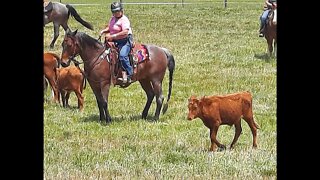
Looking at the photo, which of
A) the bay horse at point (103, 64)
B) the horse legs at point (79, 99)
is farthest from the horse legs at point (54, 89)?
the bay horse at point (103, 64)

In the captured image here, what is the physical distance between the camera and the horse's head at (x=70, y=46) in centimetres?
743

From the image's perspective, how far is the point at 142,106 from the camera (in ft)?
28.7

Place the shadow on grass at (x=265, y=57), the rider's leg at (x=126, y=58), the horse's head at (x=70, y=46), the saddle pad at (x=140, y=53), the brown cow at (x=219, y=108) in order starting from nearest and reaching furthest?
the brown cow at (x=219, y=108), the horse's head at (x=70, y=46), the rider's leg at (x=126, y=58), the saddle pad at (x=140, y=53), the shadow on grass at (x=265, y=57)

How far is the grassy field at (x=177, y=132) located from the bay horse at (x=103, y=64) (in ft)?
1.00

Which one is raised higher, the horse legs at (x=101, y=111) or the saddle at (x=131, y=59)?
the saddle at (x=131, y=59)

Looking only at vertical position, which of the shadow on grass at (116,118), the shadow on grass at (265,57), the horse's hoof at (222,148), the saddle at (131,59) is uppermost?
the saddle at (131,59)

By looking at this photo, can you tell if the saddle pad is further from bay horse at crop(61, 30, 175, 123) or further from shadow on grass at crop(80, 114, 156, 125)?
shadow on grass at crop(80, 114, 156, 125)

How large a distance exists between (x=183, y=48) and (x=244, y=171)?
10.5 metres

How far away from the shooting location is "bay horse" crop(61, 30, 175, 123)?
7.50 metres

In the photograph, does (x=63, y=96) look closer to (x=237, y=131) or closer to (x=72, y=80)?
(x=72, y=80)

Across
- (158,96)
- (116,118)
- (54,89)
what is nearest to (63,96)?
(54,89)

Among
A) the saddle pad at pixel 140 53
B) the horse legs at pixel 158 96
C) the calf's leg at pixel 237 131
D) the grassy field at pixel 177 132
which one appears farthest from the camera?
the horse legs at pixel 158 96

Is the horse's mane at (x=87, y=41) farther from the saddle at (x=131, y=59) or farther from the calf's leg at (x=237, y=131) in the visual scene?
the calf's leg at (x=237, y=131)
